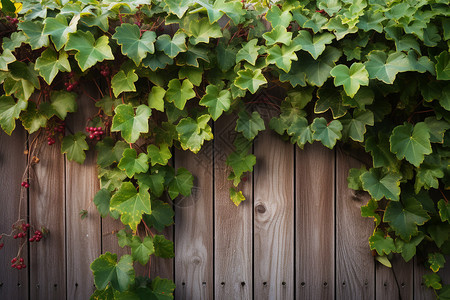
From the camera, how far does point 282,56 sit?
1.49 meters

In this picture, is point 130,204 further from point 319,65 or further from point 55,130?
point 319,65

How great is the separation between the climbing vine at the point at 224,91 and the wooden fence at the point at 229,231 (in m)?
0.08

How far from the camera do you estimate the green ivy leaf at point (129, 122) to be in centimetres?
146

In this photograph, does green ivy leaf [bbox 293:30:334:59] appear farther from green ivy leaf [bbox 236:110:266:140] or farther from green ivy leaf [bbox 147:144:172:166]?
green ivy leaf [bbox 147:144:172:166]

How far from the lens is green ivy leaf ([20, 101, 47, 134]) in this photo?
5.20 feet

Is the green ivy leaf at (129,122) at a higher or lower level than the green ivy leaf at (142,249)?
higher

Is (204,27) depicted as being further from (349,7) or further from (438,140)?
(438,140)

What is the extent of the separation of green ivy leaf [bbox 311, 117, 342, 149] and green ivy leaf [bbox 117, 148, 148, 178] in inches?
26.7

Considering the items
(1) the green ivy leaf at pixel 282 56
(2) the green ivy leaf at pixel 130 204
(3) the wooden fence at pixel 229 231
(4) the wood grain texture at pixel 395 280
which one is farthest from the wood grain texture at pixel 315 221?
(2) the green ivy leaf at pixel 130 204

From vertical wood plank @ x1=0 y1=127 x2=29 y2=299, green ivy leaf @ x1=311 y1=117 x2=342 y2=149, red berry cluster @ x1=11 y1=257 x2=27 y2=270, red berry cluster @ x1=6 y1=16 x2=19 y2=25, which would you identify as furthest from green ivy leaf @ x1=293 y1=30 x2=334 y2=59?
red berry cluster @ x1=11 y1=257 x2=27 y2=270

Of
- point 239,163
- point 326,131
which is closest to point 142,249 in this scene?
point 239,163

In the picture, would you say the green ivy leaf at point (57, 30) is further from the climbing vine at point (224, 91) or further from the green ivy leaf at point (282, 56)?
the green ivy leaf at point (282, 56)

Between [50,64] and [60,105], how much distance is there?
0.19 meters

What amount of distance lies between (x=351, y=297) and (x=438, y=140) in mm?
783
